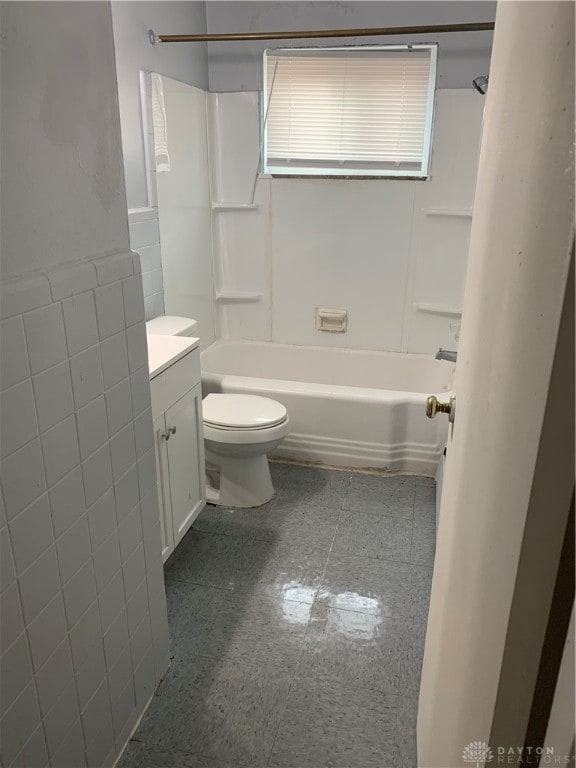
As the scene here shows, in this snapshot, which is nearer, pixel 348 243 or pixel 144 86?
pixel 144 86

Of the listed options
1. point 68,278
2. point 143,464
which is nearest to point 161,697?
point 143,464

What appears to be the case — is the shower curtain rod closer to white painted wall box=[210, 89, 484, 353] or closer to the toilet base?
white painted wall box=[210, 89, 484, 353]

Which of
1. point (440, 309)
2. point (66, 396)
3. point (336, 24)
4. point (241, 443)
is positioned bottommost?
point (241, 443)

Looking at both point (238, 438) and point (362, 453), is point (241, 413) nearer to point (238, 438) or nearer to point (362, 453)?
point (238, 438)

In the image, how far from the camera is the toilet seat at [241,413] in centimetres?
240

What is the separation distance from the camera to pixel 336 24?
9.60 feet

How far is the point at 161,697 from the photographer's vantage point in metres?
1.65

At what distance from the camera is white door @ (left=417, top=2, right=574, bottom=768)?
608mm

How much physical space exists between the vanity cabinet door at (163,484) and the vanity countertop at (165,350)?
0.17 meters

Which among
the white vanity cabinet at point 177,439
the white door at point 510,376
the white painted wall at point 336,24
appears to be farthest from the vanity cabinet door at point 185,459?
the white painted wall at point 336,24

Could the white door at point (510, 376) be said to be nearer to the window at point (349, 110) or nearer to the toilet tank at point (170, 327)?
the toilet tank at point (170, 327)

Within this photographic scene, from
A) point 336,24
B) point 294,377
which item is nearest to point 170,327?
point 294,377

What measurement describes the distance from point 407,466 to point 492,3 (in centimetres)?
229

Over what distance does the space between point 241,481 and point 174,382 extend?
30.6 inches
